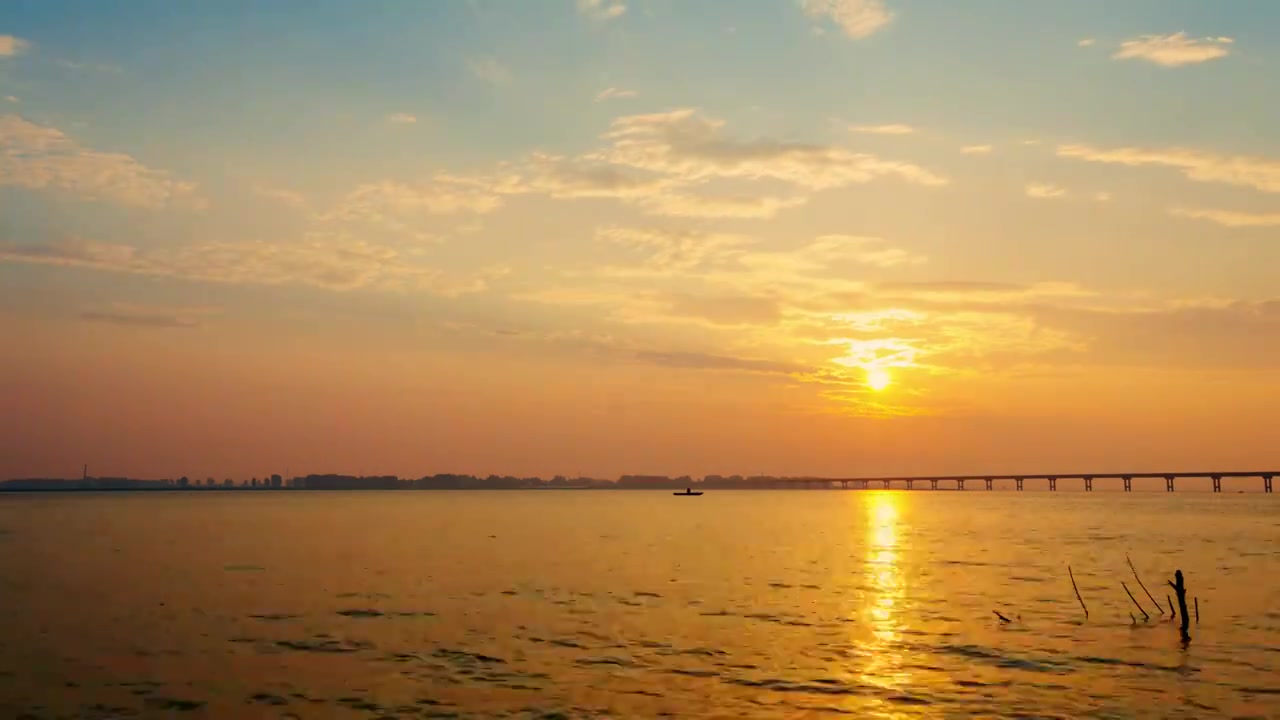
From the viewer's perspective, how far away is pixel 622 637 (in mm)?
44281

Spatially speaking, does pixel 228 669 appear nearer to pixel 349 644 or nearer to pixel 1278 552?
pixel 349 644

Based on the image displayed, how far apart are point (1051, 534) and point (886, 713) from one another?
375 ft

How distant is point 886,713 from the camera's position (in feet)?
98.4

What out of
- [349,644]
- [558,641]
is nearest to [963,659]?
[558,641]

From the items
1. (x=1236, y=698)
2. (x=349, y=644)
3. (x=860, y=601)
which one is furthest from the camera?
(x=860, y=601)

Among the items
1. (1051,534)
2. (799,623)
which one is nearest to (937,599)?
(799,623)

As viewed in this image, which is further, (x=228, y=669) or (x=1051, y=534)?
(x=1051, y=534)

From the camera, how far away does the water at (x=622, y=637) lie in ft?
105

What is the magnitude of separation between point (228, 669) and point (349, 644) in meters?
6.04

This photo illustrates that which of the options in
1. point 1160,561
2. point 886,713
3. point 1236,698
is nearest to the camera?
point 886,713

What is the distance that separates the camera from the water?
31.9 meters

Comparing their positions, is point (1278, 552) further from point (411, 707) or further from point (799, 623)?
point (411, 707)

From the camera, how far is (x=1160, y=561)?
84.6 meters

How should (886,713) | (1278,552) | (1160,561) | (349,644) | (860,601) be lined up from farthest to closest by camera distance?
(1278,552) → (1160,561) → (860,601) → (349,644) → (886,713)
